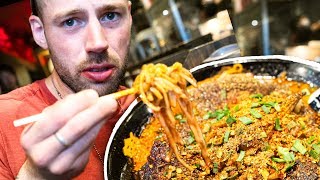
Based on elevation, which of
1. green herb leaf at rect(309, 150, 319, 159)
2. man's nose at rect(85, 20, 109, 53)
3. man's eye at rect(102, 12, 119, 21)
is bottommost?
green herb leaf at rect(309, 150, 319, 159)

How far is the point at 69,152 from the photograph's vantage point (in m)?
1.67

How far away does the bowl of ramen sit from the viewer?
107 inches

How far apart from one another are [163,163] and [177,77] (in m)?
0.89

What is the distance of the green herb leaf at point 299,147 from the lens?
8.99 ft

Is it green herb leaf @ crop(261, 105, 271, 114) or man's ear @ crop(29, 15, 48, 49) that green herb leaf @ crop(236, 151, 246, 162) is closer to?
green herb leaf @ crop(261, 105, 271, 114)

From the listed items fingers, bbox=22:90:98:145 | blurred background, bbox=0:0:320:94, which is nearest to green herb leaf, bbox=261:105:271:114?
fingers, bbox=22:90:98:145

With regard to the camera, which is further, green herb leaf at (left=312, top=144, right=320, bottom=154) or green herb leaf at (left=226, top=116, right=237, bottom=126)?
green herb leaf at (left=226, top=116, right=237, bottom=126)

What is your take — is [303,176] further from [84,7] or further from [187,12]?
[187,12]

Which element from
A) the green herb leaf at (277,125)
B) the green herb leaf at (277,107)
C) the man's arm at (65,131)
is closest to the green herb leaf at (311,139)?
the green herb leaf at (277,125)

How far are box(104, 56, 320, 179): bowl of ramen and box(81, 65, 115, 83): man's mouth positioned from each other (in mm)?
455

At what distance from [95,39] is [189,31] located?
16.2 feet

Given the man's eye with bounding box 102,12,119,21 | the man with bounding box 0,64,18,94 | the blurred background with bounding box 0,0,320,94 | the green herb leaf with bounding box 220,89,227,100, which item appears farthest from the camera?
the man with bounding box 0,64,18,94

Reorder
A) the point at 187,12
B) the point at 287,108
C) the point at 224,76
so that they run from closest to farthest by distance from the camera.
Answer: the point at 287,108 < the point at 224,76 < the point at 187,12

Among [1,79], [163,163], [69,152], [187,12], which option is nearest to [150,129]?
[163,163]
